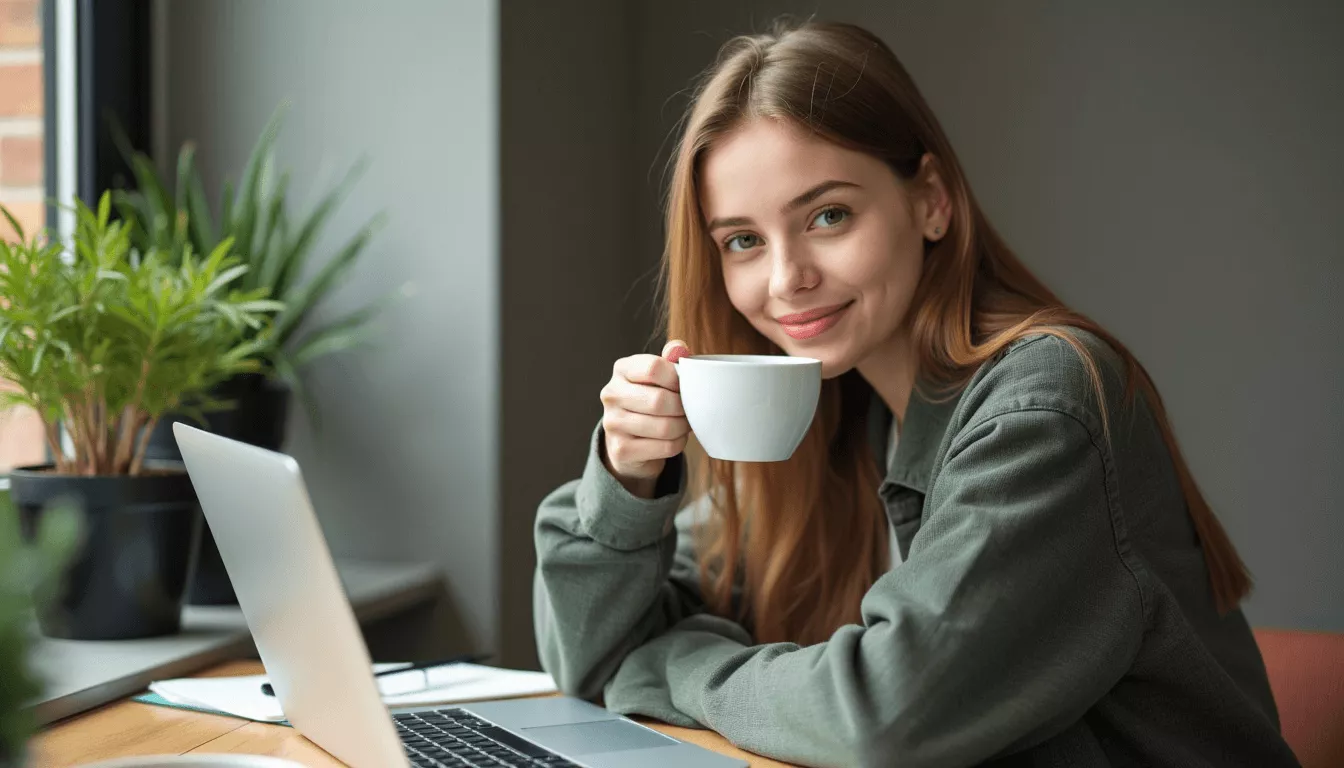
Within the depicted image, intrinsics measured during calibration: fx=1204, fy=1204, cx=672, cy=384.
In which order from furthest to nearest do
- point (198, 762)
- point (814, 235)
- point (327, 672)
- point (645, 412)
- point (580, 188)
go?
point (580, 188) < point (814, 235) < point (645, 412) < point (327, 672) < point (198, 762)

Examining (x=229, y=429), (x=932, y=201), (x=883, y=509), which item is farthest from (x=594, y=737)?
(x=229, y=429)

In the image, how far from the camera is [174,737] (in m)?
1.00

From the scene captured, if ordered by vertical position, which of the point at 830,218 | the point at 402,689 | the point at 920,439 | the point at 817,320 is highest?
the point at 830,218

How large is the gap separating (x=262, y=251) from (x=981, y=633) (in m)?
1.17

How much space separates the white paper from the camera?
3.50 feet

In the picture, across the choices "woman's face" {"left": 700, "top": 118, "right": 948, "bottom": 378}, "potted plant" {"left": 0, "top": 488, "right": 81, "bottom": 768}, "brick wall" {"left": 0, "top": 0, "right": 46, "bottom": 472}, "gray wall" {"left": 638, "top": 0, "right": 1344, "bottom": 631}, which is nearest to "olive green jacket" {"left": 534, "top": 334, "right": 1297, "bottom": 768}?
"woman's face" {"left": 700, "top": 118, "right": 948, "bottom": 378}

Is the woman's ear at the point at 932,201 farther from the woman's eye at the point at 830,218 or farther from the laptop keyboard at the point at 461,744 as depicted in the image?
the laptop keyboard at the point at 461,744

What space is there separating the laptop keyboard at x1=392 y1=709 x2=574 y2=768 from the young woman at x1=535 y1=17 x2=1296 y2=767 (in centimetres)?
16

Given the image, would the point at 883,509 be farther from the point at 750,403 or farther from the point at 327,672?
the point at 327,672

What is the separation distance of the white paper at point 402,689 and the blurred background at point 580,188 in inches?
21.4

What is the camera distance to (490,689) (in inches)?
45.6

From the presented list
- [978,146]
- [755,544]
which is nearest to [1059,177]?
[978,146]

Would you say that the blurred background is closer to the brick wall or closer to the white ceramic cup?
the brick wall

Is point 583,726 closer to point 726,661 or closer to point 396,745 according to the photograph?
point 726,661
